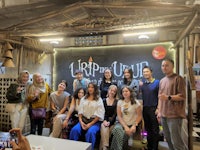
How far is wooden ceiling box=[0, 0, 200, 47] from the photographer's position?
8.91 ft

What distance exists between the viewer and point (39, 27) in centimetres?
360

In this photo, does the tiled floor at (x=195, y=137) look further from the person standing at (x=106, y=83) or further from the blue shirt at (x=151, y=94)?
the person standing at (x=106, y=83)

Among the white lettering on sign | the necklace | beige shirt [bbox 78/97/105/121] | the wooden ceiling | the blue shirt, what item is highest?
the wooden ceiling

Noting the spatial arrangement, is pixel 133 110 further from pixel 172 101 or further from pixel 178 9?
pixel 178 9

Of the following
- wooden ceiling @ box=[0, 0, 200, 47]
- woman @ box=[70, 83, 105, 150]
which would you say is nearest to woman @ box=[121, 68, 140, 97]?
woman @ box=[70, 83, 105, 150]

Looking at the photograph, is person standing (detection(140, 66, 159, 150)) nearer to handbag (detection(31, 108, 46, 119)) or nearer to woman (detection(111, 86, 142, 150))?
woman (detection(111, 86, 142, 150))

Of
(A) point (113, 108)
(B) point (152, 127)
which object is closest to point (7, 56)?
(A) point (113, 108)

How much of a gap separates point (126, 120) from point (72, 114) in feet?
3.55

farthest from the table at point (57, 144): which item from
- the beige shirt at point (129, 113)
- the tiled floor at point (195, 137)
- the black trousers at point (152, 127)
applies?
the tiled floor at point (195, 137)

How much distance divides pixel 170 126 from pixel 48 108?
2466 millimetres

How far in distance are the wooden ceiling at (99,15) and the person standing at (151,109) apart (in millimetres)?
874

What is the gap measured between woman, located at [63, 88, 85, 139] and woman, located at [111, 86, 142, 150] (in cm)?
84

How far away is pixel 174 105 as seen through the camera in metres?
2.68

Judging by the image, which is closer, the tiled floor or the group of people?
the group of people
